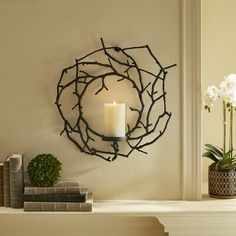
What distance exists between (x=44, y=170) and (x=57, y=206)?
0.11 m

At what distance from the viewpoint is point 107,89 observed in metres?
1.61

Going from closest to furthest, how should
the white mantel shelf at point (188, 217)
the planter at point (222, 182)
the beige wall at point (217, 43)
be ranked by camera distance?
the white mantel shelf at point (188, 217) → the planter at point (222, 182) → the beige wall at point (217, 43)

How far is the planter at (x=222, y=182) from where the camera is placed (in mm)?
1616

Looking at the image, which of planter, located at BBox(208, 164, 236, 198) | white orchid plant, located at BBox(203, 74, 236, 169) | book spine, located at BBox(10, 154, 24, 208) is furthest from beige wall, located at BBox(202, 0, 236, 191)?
book spine, located at BBox(10, 154, 24, 208)

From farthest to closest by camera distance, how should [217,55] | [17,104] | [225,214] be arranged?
[217,55] → [17,104] → [225,214]

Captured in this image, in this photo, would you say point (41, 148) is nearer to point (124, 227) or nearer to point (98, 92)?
point (98, 92)

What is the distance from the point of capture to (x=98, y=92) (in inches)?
63.7

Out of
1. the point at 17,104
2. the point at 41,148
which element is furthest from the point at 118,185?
the point at 17,104

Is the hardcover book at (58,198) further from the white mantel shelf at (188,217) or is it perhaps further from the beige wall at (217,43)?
the beige wall at (217,43)

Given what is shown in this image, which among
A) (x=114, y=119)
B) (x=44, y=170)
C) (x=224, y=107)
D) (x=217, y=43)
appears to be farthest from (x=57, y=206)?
(x=217, y=43)

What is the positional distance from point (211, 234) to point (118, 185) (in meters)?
0.32

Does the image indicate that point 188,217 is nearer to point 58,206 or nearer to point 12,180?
point 58,206

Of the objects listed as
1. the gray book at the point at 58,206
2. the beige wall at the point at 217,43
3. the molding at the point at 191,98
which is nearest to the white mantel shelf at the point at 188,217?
→ the gray book at the point at 58,206

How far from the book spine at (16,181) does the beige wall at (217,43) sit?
2.11 feet
